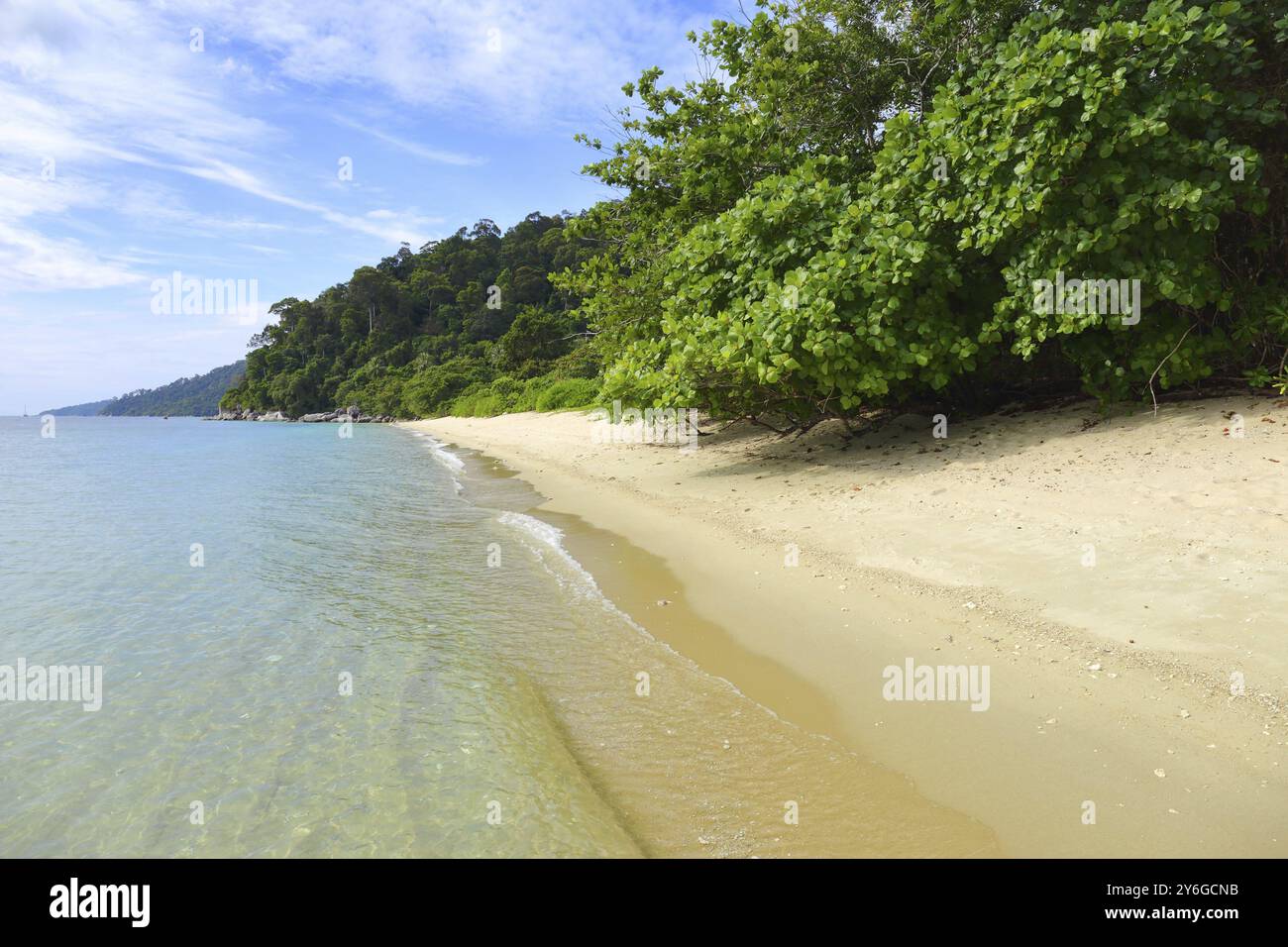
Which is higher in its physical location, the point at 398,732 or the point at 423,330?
the point at 423,330

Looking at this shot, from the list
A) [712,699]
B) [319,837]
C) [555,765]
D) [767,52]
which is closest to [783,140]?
[767,52]

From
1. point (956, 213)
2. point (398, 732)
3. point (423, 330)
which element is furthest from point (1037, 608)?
point (423, 330)

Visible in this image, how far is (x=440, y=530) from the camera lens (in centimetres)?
1262

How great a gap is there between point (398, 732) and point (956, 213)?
10307mm

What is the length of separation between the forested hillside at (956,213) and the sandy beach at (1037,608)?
1.47 metres

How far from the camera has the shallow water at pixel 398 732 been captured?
12.7ft

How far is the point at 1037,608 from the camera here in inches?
226

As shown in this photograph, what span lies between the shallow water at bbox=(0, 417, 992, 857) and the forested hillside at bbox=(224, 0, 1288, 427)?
6010mm

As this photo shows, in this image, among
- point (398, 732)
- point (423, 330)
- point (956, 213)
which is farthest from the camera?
point (423, 330)

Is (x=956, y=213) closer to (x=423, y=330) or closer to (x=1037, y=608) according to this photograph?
(x=1037, y=608)

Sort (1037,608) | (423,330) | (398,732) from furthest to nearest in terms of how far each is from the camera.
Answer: (423,330), (1037,608), (398,732)

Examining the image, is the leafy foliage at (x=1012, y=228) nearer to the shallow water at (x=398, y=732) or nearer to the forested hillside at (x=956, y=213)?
the forested hillside at (x=956, y=213)

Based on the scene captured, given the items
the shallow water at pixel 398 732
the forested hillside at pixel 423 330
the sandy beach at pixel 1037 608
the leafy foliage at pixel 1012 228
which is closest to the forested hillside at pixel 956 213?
the leafy foliage at pixel 1012 228

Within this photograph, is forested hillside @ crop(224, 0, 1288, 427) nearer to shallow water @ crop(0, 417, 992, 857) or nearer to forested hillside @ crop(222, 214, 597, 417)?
shallow water @ crop(0, 417, 992, 857)
